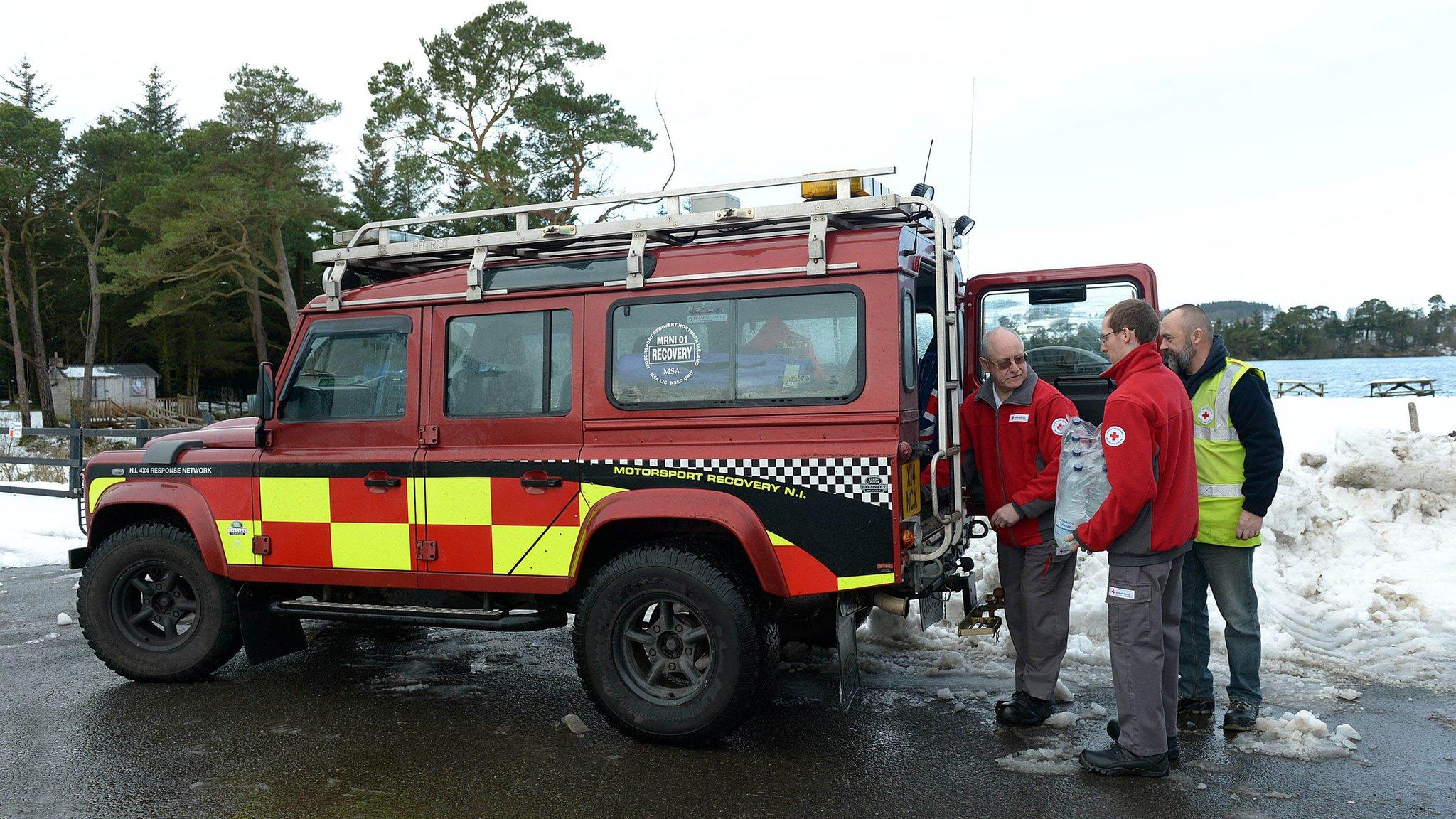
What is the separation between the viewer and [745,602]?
183 inches

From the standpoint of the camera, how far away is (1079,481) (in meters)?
4.45

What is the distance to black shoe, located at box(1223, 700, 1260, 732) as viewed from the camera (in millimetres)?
4762

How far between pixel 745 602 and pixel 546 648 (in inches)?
99.6

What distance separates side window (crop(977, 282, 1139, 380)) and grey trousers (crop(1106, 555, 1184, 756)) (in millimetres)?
2486

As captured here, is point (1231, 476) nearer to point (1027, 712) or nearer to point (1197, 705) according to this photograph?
point (1197, 705)

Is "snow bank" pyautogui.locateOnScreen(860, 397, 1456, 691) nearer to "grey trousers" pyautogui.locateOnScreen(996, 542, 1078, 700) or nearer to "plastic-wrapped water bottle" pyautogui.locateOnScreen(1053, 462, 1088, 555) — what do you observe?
"grey trousers" pyautogui.locateOnScreen(996, 542, 1078, 700)

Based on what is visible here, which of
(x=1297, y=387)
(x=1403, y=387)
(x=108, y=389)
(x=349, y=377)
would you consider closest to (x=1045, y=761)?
(x=349, y=377)

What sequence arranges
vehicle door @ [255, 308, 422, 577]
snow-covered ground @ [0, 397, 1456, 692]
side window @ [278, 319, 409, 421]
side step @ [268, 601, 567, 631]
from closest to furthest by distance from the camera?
side step @ [268, 601, 567, 631] < vehicle door @ [255, 308, 422, 577] < side window @ [278, 319, 409, 421] < snow-covered ground @ [0, 397, 1456, 692]

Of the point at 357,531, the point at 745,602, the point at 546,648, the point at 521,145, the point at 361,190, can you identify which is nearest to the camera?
the point at 745,602

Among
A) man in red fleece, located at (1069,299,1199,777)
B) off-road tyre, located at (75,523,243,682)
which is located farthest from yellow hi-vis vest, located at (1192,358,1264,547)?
off-road tyre, located at (75,523,243,682)

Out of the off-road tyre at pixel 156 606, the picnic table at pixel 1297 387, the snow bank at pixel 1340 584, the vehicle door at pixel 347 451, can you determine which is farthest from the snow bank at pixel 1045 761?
the picnic table at pixel 1297 387

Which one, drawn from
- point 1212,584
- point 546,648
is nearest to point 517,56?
point 546,648

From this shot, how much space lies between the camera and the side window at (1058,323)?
654 centimetres

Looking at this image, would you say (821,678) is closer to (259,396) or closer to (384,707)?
(384,707)
